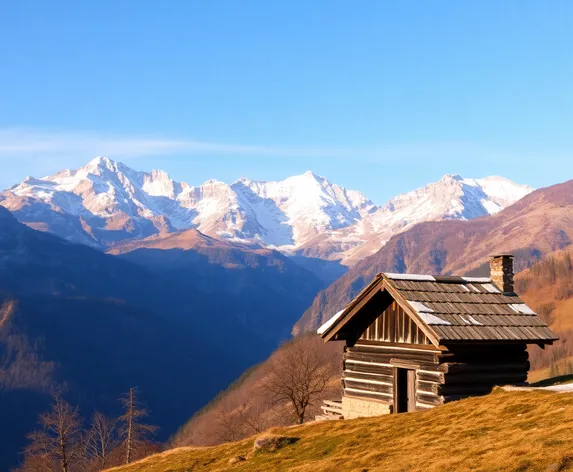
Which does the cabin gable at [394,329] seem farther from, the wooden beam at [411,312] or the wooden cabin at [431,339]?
the wooden beam at [411,312]

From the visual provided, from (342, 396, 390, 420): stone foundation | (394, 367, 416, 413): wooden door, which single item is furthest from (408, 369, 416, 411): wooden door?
(342, 396, 390, 420): stone foundation

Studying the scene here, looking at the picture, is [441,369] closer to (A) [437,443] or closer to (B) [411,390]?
(B) [411,390]

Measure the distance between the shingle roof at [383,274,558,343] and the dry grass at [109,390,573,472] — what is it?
3018 mm

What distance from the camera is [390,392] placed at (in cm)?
3369

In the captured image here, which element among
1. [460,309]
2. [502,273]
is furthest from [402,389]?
[502,273]

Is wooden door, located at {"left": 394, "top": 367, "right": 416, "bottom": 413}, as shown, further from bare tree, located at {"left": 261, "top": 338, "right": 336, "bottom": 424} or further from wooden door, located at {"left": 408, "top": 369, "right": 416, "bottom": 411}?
bare tree, located at {"left": 261, "top": 338, "right": 336, "bottom": 424}

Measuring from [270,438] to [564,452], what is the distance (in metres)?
13.6

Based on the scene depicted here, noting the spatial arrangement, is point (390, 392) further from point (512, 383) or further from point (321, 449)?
point (321, 449)

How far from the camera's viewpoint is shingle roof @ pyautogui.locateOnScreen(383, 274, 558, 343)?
30.3 m

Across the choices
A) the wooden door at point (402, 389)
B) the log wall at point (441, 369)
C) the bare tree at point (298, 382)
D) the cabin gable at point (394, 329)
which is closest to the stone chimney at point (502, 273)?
the log wall at point (441, 369)

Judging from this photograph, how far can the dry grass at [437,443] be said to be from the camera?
18.6m

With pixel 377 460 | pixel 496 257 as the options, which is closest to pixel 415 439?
pixel 377 460

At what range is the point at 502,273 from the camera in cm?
3519

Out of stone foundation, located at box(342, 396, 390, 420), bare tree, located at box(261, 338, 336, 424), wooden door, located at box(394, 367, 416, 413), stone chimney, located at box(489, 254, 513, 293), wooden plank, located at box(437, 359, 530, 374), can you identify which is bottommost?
bare tree, located at box(261, 338, 336, 424)
